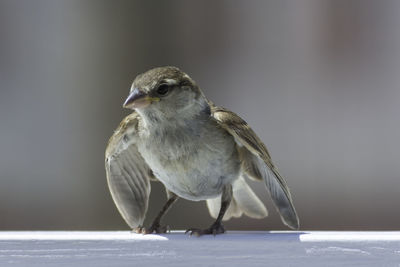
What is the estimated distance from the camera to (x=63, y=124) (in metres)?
7.28

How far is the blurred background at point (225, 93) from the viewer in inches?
269

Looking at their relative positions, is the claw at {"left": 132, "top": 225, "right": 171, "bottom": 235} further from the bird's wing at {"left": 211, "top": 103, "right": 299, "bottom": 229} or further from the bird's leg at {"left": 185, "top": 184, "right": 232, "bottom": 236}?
the bird's wing at {"left": 211, "top": 103, "right": 299, "bottom": 229}

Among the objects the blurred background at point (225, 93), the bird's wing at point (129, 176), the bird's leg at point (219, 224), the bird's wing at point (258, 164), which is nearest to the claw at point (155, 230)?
the bird's leg at point (219, 224)

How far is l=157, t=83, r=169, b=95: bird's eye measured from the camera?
318 centimetres

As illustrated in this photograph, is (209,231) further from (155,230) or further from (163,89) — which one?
(163,89)

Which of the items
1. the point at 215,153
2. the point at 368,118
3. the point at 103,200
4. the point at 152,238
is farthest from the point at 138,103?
the point at 368,118

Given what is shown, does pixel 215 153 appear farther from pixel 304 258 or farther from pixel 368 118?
pixel 368 118

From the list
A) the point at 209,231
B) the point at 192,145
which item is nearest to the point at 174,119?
the point at 192,145

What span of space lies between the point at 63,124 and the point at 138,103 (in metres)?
4.36

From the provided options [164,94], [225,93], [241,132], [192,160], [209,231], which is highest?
[164,94]

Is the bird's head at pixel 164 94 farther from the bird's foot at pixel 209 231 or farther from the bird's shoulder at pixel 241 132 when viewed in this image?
the bird's foot at pixel 209 231

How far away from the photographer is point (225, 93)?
6.98m

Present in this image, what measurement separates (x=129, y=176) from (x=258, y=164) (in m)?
0.61

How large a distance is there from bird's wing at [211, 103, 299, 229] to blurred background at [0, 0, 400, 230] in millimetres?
3283
